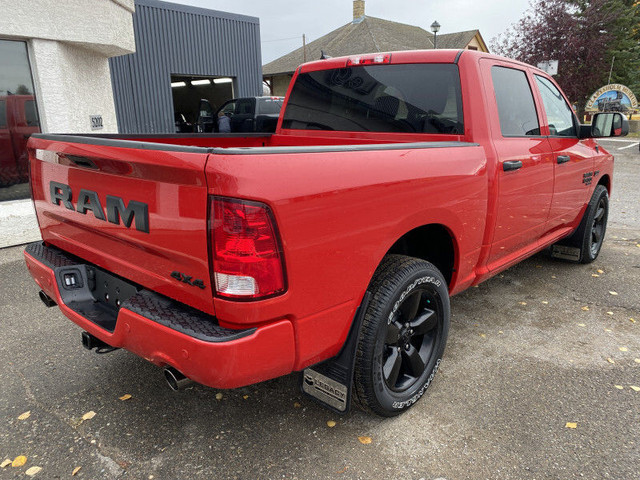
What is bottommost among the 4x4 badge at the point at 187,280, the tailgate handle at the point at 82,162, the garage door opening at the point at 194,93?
the 4x4 badge at the point at 187,280

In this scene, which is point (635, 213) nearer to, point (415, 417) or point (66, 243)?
point (415, 417)

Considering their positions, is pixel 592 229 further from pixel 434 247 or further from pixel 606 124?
pixel 434 247

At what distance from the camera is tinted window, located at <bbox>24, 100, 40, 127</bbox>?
6.21 m

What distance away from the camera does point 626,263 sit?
5184 mm

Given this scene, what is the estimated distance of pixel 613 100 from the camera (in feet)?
76.1

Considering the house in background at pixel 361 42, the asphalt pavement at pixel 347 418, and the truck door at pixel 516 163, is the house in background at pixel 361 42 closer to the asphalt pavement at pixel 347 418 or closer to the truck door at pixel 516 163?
the truck door at pixel 516 163

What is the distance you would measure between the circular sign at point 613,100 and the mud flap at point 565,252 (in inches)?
846

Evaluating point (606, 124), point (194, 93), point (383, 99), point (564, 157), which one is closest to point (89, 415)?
point (383, 99)

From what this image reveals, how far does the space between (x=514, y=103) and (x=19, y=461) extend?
3.62m

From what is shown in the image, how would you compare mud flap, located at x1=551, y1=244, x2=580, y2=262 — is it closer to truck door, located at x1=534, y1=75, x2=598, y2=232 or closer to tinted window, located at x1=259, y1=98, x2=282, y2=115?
truck door, located at x1=534, y1=75, x2=598, y2=232

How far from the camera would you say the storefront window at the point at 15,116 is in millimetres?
5953

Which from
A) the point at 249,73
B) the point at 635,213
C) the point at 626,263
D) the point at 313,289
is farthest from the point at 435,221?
the point at 249,73

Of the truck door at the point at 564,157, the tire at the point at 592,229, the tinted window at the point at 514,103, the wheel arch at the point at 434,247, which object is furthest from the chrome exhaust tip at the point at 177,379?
the tire at the point at 592,229

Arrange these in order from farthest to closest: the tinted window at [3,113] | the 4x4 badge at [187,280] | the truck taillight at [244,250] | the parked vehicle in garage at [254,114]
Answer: the parked vehicle in garage at [254,114], the tinted window at [3,113], the 4x4 badge at [187,280], the truck taillight at [244,250]
